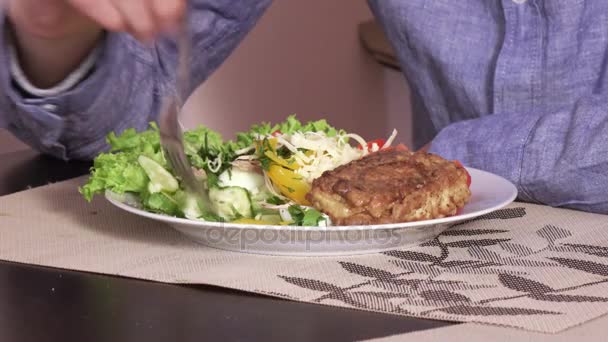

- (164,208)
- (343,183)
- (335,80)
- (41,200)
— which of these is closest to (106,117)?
(41,200)

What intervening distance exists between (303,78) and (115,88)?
92.8 inches

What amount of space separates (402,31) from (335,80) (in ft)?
7.36

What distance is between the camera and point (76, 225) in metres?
1.14

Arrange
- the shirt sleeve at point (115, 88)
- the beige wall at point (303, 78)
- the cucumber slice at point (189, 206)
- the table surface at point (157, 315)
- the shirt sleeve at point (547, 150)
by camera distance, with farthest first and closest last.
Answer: the beige wall at point (303, 78), the shirt sleeve at point (115, 88), the shirt sleeve at point (547, 150), the cucumber slice at point (189, 206), the table surface at point (157, 315)

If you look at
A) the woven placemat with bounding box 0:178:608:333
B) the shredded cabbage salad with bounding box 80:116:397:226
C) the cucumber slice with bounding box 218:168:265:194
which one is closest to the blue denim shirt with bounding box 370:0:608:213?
the woven placemat with bounding box 0:178:608:333

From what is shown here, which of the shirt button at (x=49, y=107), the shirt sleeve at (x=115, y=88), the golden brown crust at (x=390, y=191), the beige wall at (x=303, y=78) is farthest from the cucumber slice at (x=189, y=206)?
the beige wall at (x=303, y=78)

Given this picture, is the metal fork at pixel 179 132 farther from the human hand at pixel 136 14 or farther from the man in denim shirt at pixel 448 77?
the man in denim shirt at pixel 448 77

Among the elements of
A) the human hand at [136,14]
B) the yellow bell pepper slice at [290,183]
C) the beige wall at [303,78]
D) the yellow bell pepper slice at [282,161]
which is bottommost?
the beige wall at [303,78]

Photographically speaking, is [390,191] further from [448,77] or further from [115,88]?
[448,77]

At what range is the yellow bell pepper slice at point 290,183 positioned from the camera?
1057 mm

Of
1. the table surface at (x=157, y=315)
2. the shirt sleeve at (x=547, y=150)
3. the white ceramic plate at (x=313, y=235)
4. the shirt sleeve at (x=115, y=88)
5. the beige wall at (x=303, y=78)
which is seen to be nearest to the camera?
the table surface at (x=157, y=315)

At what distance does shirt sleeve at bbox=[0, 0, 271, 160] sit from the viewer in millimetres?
1472

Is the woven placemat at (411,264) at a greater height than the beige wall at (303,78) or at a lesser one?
greater
